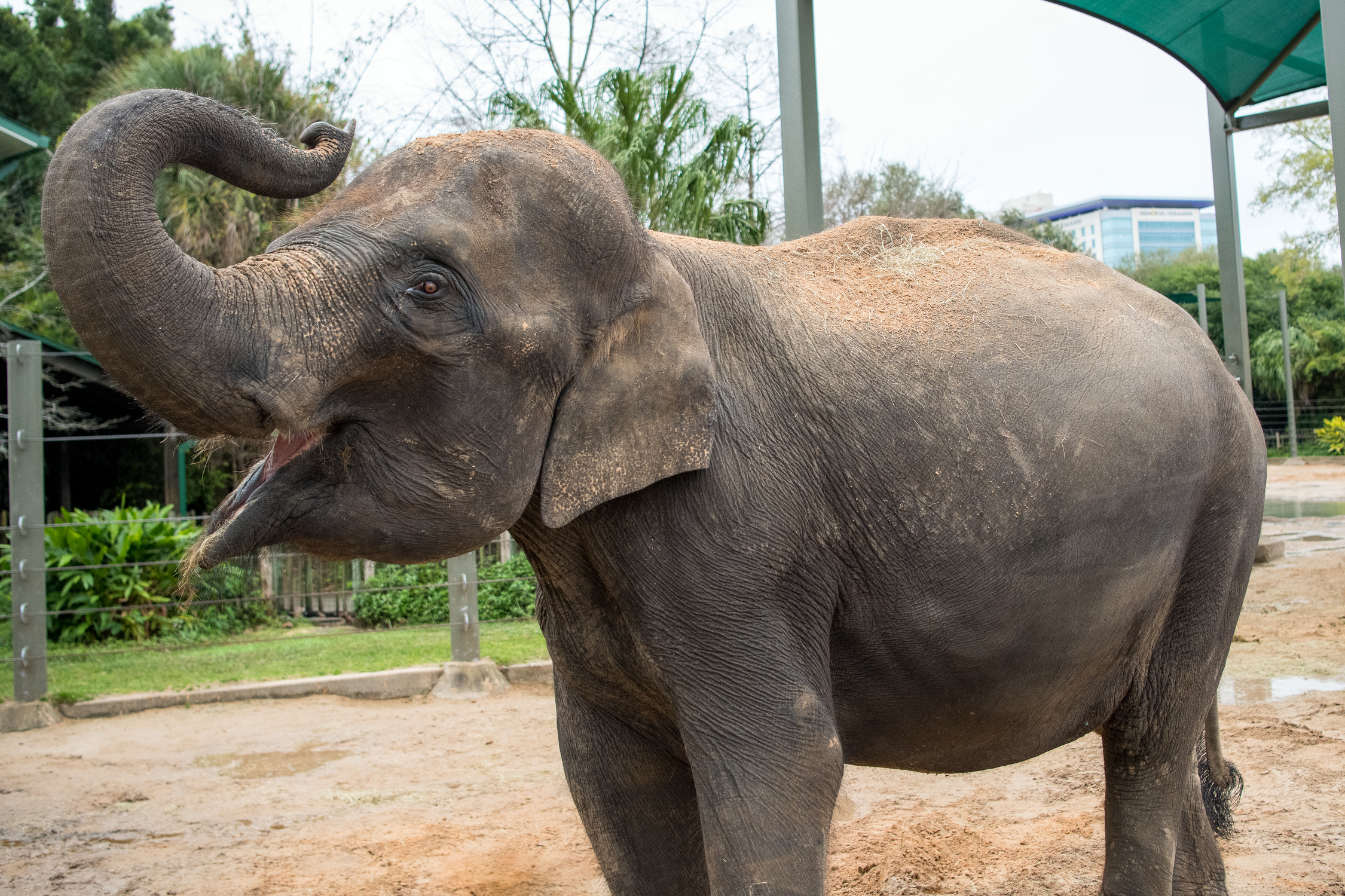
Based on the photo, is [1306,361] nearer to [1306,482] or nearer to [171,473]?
[1306,482]

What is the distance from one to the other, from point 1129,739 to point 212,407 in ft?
8.33

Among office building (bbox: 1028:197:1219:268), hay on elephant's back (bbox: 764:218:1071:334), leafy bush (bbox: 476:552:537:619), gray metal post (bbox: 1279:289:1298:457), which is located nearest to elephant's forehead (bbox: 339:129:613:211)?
hay on elephant's back (bbox: 764:218:1071:334)

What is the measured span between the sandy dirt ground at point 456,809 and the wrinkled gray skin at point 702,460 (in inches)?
58.9

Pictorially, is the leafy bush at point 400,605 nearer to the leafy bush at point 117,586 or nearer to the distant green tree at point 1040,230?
the leafy bush at point 117,586

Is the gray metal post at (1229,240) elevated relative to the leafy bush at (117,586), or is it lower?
elevated

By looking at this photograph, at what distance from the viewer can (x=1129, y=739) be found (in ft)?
10.0

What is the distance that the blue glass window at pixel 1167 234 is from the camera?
139000mm

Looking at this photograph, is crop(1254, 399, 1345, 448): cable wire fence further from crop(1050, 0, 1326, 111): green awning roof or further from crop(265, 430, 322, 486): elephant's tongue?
crop(265, 430, 322, 486): elephant's tongue

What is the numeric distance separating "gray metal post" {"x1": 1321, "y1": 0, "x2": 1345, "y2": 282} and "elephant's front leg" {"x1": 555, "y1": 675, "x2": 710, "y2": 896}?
12.7 feet

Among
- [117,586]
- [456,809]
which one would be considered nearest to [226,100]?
[117,586]

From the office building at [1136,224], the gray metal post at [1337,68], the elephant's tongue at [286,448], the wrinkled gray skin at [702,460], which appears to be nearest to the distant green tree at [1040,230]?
the gray metal post at [1337,68]

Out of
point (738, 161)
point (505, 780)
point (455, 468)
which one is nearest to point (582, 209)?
point (455, 468)

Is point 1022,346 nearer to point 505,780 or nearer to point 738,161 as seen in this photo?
point 505,780

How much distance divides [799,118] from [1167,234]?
154 meters
